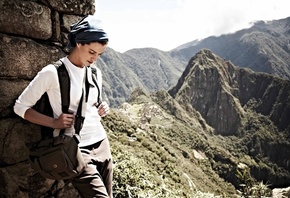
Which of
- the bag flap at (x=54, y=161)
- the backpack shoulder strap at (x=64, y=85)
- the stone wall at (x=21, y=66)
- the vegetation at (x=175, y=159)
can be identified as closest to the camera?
the bag flap at (x=54, y=161)

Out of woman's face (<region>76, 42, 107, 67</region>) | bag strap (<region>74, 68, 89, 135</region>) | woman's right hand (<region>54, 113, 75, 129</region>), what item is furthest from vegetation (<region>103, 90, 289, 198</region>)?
woman's face (<region>76, 42, 107, 67</region>)

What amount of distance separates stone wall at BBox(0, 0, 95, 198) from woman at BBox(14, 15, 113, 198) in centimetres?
59

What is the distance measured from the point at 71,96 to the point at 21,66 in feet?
2.63

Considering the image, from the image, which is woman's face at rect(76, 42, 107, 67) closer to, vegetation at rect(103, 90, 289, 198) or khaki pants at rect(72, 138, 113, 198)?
khaki pants at rect(72, 138, 113, 198)

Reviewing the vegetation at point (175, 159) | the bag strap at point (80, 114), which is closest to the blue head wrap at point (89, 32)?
the bag strap at point (80, 114)

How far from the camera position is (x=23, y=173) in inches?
122

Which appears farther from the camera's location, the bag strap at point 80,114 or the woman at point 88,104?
the bag strap at point 80,114

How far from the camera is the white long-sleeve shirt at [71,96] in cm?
243

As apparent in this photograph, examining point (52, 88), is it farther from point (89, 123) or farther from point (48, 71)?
point (89, 123)

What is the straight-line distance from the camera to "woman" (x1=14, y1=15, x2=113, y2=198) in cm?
243

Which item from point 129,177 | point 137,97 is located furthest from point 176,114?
point 129,177

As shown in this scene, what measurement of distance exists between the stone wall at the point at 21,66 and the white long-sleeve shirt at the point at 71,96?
581mm

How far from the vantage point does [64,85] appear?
99.2 inches

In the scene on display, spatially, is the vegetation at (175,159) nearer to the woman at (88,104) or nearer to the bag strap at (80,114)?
the woman at (88,104)
